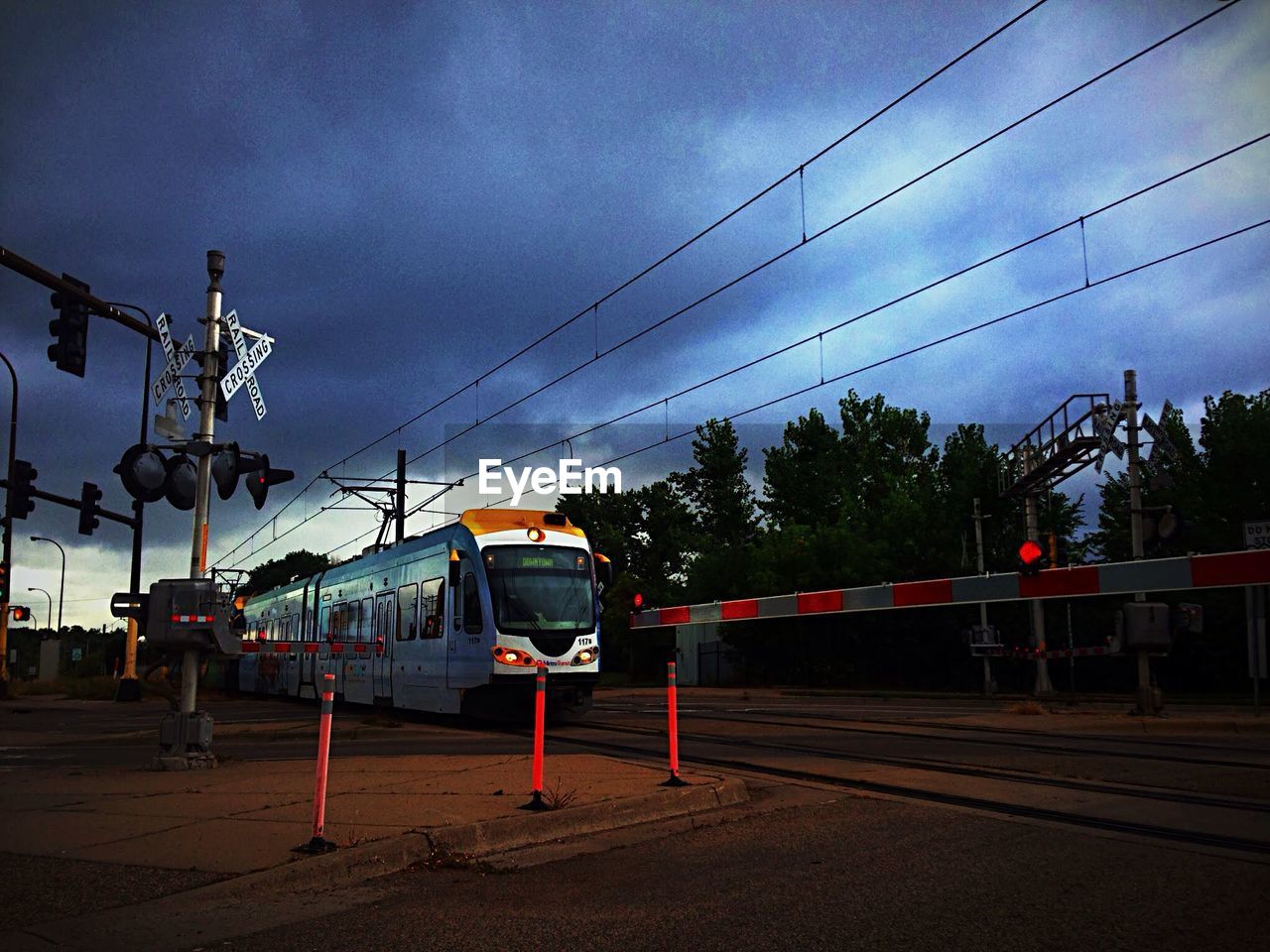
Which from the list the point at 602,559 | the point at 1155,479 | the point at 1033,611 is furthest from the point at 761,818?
the point at 1033,611

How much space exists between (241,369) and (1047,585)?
42.5 ft

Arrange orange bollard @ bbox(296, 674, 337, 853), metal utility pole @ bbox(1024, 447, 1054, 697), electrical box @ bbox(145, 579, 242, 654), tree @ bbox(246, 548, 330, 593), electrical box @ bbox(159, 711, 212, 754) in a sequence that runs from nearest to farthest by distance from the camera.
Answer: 1. orange bollard @ bbox(296, 674, 337, 853)
2. electrical box @ bbox(145, 579, 242, 654)
3. electrical box @ bbox(159, 711, 212, 754)
4. metal utility pole @ bbox(1024, 447, 1054, 697)
5. tree @ bbox(246, 548, 330, 593)

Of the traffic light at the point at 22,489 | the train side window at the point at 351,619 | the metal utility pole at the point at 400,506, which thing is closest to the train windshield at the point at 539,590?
the train side window at the point at 351,619

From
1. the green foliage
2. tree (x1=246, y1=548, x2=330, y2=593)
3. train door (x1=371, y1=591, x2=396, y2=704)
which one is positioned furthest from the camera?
tree (x1=246, y1=548, x2=330, y2=593)

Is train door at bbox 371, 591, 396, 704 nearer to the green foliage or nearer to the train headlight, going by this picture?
the train headlight

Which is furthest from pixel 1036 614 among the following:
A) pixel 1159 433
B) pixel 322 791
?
pixel 322 791

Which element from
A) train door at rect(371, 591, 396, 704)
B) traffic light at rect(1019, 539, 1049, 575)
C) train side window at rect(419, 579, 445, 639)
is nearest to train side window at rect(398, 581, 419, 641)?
train side window at rect(419, 579, 445, 639)

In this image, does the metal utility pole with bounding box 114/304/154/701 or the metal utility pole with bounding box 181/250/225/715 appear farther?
the metal utility pole with bounding box 114/304/154/701

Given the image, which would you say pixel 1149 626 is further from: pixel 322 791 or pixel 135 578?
pixel 135 578

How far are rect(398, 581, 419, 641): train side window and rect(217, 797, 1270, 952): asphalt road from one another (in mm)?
13065

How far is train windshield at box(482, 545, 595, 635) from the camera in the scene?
16812 millimetres

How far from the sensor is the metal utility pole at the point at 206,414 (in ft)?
36.8

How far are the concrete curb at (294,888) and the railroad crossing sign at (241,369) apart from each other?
670 centimetres

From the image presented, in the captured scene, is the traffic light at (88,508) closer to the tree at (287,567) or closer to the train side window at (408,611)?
the train side window at (408,611)
